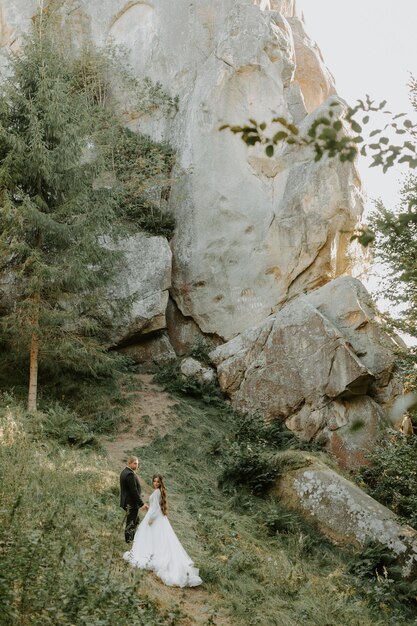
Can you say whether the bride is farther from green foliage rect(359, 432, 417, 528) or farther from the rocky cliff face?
the rocky cliff face

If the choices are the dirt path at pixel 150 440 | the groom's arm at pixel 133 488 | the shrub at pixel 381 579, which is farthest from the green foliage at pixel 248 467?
the groom's arm at pixel 133 488

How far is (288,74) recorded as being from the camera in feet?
90.2

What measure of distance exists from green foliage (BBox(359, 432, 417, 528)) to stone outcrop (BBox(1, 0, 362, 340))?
788 cm

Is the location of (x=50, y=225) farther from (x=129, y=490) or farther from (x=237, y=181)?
(x=237, y=181)

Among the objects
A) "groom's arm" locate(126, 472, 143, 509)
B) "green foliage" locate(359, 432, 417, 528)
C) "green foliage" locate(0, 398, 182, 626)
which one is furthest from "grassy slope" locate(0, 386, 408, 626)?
"green foliage" locate(359, 432, 417, 528)

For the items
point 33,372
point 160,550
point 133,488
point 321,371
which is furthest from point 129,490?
point 321,371

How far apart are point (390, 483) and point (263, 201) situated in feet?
40.9

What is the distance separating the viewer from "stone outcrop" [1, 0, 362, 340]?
80.5 ft

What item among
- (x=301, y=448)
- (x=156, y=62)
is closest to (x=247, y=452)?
(x=301, y=448)

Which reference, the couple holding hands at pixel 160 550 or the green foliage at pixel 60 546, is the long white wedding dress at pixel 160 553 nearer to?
the couple holding hands at pixel 160 550

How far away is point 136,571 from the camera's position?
31.3 ft

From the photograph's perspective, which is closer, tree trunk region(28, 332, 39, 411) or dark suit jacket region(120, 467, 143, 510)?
dark suit jacket region(120, 467, 143, 510)

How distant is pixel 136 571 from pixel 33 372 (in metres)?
8.00

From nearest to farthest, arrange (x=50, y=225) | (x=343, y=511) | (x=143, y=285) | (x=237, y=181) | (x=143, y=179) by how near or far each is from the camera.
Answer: (x=343, y=511)
(x=50, y=225)
(x=143, y=285)
(x=143, y=179)
(x=237, y=181)
